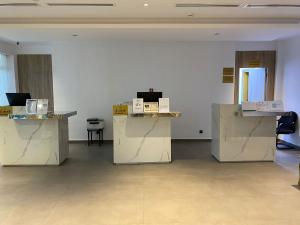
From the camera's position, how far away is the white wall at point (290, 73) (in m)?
6.68

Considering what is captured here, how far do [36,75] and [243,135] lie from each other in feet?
18.8

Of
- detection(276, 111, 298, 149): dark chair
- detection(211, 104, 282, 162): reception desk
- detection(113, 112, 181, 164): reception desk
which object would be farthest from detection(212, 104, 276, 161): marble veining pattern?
detection(276, 111, 298, 149): dark chair

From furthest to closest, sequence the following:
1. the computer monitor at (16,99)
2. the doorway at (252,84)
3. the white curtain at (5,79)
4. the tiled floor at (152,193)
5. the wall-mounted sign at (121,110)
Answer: the doorway at (252,84), the white curtain at (5,79), the computer monitor at (16,99), the wall-mounted sign at (121,110), the tiled floor at (152,193)

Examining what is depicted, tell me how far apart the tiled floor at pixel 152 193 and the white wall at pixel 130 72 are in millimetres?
2289

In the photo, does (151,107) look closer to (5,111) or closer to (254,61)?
(5,111)

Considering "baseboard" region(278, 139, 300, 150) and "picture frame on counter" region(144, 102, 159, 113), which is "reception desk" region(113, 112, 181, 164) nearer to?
"picture frame on counter" region(144, 102, 159, 113)

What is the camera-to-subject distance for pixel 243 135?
554cm

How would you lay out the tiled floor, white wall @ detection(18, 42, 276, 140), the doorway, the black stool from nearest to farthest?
the tiled floor < the black stool < white wall @ detection(18, 42, 276, 140) < the doorway

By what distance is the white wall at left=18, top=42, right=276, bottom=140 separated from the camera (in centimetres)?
748

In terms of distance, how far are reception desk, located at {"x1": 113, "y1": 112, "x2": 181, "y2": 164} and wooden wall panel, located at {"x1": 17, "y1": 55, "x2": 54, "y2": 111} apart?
3160mm

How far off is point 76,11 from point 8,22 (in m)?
1.52

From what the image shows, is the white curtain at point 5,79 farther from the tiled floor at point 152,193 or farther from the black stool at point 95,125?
the tiled floor at point 152,193

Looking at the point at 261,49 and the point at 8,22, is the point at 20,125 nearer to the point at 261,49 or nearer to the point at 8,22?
the point at 8,22

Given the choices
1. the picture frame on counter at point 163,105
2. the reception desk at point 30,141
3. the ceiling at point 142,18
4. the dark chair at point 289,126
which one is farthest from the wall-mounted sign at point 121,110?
the dark chair at point 289,126
